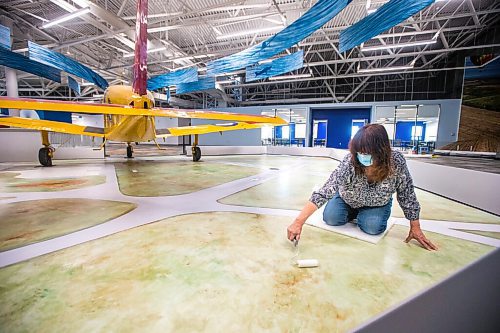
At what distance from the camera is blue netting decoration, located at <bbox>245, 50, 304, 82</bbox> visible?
25.4ft

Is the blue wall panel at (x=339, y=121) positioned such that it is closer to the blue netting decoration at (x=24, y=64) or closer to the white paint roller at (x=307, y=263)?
the blue netting decoration at (x=24, y=64)

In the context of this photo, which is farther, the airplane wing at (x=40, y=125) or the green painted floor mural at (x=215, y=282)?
the airplane wing at (x=40, y=125)

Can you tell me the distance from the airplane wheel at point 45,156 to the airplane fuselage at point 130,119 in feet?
5.24

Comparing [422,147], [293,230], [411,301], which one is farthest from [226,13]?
[422,147]

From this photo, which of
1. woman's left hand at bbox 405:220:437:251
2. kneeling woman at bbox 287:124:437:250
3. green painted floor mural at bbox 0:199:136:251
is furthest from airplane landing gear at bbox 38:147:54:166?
woman's left hand at bbox 405:220:437:251

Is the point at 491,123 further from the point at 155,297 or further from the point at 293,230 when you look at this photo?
the point at 155,297

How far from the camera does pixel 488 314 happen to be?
51.8 inches

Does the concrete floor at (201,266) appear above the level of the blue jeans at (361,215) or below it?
below

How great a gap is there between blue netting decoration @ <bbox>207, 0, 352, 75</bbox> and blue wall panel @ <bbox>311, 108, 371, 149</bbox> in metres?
9.59

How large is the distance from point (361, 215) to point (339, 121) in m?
15.1

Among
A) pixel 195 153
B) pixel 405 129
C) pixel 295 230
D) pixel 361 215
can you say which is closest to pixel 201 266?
pixel 295 230

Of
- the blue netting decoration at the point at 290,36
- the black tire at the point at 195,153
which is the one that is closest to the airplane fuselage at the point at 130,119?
the black tire at the point at 195,153

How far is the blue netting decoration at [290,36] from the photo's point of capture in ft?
15.9

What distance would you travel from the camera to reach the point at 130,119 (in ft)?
17.9
